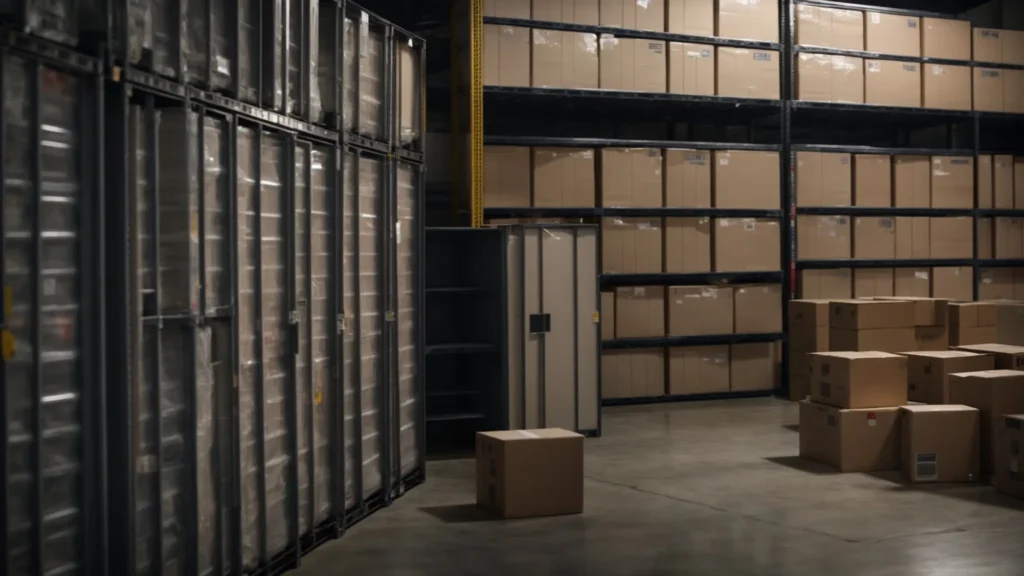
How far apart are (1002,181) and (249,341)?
9.55 m

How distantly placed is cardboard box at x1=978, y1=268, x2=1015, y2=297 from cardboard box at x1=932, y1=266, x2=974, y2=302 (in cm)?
18

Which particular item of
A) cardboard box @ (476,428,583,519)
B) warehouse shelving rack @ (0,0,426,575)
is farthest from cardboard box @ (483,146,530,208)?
warehouse shelving rack @ (0,0,426,575)

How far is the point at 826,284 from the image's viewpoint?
10961 millimetres

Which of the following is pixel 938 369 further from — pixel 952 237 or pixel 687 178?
pixel 952 237

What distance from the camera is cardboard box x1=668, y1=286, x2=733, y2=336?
10242 mm

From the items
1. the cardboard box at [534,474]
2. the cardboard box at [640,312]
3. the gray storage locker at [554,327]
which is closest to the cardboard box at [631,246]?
the cardboard box at [640,312]

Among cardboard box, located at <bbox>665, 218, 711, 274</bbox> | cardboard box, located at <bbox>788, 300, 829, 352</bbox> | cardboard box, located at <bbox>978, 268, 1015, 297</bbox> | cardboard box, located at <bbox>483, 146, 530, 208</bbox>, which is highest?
cardboard box, located at <bbox>483, 146, 530, 208</bbox>

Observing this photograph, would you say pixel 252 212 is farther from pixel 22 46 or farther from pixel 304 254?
pixel 22 46

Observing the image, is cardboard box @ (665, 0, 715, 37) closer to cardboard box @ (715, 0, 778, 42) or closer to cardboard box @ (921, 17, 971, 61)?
cardboard box @ (715, 0, 778, 42)

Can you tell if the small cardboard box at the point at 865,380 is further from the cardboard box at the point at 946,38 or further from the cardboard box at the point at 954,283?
the cardboard box at the point at 946,38

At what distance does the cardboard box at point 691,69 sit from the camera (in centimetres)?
1017

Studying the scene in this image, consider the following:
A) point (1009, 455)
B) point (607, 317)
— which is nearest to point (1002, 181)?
point (607, 317)

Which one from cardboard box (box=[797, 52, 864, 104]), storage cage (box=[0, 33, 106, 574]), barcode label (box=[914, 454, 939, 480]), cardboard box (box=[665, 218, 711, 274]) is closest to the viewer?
storage cage (box=[0, 33, 106, 574])

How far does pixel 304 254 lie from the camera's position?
512 centimetres
